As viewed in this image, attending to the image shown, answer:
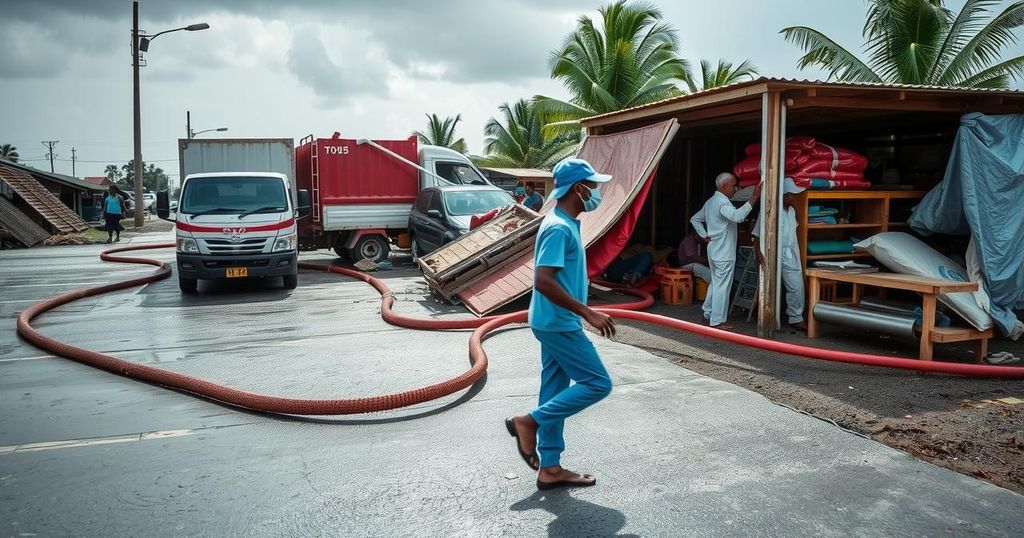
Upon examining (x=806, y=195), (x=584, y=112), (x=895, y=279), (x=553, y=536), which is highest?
(x=584, y=112)

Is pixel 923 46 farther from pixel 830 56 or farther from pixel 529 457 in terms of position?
pixel 529 457

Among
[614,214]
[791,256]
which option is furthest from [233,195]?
[791,256]

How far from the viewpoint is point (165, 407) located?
19.1 ft

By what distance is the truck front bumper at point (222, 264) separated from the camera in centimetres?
1205

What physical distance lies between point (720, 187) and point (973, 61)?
16.7 m

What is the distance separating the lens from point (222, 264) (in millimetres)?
12117

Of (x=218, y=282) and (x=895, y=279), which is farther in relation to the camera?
(x=218, y=282)

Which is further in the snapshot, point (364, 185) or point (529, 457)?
point (364, 185)

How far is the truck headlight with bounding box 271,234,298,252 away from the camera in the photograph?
12383 mm

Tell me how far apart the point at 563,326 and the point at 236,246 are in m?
9.52

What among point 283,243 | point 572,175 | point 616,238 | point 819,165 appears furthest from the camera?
point 283,243

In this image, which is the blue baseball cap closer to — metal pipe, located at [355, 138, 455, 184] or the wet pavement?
the wet pavement

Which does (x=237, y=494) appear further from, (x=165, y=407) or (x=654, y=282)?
(x=654, y=282)

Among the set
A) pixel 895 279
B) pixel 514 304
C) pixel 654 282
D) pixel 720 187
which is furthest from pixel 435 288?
pixel 895 279
